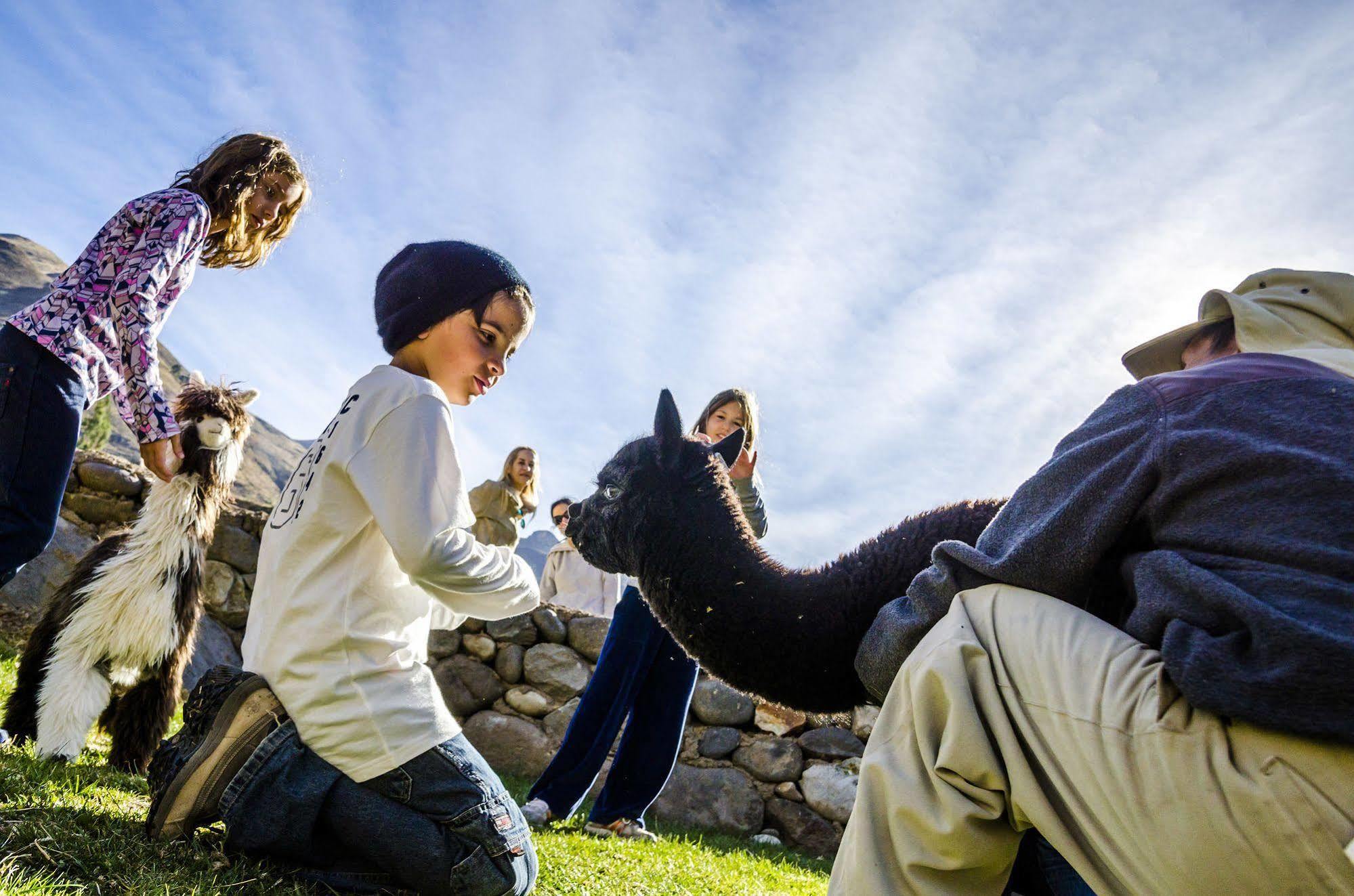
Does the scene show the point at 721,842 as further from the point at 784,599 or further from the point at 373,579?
the point at 373,579

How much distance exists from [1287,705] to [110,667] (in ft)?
13.8

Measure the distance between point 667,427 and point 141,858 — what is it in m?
1.83

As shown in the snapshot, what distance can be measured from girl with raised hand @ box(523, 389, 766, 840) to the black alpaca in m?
1.13

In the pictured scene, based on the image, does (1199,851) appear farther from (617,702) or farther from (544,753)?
(544,753)

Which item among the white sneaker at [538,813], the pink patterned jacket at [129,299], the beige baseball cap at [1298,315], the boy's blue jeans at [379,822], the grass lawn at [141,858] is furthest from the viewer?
the white sneaker at [538,813]

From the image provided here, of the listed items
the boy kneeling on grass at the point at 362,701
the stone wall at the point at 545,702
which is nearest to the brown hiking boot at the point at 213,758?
the boy kneeling on grass at the point at 362,701

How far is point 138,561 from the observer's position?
12.3 feet

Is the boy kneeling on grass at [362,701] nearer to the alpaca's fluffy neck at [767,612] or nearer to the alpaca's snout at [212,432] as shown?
the alpaca's fluffy neck at [767,612]

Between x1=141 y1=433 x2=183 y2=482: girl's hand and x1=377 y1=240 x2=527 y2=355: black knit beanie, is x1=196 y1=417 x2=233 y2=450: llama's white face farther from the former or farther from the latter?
x1=377 y1=240 x2=527 y2=355: black knit beanie

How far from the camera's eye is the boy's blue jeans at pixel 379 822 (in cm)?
209

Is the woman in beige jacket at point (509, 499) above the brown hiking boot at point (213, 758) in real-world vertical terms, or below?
above

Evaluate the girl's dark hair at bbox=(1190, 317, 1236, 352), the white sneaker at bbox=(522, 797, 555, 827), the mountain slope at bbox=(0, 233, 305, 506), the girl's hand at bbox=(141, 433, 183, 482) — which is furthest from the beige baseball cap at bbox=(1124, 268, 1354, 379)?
the mountain slope at bbox=(0, 233, 305, 506)

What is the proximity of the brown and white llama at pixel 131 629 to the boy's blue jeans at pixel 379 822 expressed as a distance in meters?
1.88

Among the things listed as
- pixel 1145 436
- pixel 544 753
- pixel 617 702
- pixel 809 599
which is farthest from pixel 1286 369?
pixel 544 753
